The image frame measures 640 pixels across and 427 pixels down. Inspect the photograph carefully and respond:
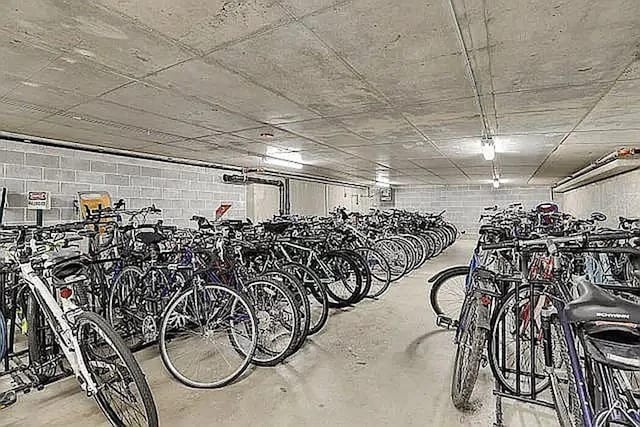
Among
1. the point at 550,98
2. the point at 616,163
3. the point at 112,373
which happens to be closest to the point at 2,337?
the point at 112,373

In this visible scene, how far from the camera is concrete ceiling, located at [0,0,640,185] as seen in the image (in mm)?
1680

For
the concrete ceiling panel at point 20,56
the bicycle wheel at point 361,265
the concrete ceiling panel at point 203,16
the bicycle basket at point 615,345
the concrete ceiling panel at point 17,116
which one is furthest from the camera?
the bicycle wheel at point 361,265

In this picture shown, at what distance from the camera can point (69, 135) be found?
4188mm

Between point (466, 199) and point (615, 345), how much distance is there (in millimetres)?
12871

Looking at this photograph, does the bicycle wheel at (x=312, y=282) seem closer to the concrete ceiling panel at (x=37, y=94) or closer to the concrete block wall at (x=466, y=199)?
the concrete ceiling panel at (x=37, y=94)

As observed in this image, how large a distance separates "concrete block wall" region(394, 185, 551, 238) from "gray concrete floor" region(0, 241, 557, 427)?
10.7 m

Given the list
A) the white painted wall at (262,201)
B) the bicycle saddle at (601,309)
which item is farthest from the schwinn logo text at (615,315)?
the white painted wall at (262,201)

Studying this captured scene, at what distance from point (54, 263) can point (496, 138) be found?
14.2 ft

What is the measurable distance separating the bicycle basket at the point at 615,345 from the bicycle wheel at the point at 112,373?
1.69 metres

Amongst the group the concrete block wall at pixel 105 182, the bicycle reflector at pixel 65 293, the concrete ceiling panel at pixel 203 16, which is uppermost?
the concrete ceiling panel at pixel 203 16

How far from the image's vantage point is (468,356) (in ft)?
6.97

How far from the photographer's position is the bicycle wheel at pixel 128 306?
317 centimetres

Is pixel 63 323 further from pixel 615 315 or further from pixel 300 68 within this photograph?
pixel 615 315

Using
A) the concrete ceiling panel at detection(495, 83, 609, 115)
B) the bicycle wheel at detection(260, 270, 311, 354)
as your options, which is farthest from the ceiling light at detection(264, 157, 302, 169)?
the concrete ceiling panel at detection(495, 83, 609, 115)
